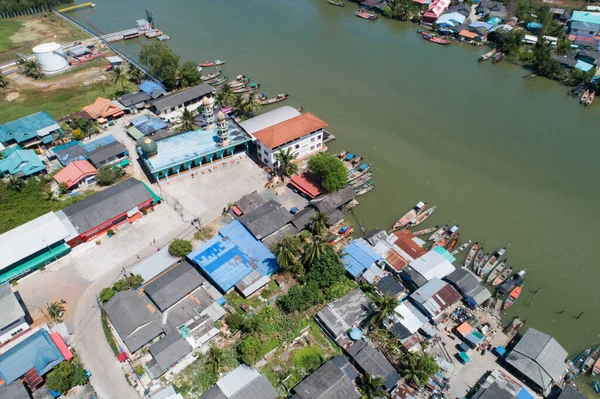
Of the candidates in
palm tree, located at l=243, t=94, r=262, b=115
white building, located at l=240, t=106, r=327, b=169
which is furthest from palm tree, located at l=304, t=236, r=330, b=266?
palm tree, located at l=243, t=94, r=262, b=115

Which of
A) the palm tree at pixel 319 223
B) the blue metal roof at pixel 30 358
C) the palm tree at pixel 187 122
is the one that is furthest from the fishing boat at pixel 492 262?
the palm tree at pixel 187 122

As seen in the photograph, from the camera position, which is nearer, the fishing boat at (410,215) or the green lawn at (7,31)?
the fishing boat at (410,215)

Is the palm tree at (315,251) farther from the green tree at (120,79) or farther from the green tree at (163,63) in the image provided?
the green tree at (120,79)

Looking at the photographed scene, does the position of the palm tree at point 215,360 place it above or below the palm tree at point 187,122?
below

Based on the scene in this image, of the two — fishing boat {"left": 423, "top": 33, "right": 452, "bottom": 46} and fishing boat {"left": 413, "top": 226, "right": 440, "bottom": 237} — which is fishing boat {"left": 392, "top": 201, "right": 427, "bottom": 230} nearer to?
fishing boat {"left": 413, "top": 226, "right": 440, "bottom": 237}

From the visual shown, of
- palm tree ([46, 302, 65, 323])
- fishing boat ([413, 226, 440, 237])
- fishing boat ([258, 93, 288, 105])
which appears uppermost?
fishing boat ([258, 93, 288, 105])

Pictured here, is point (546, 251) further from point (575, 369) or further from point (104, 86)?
point (104, 86)
